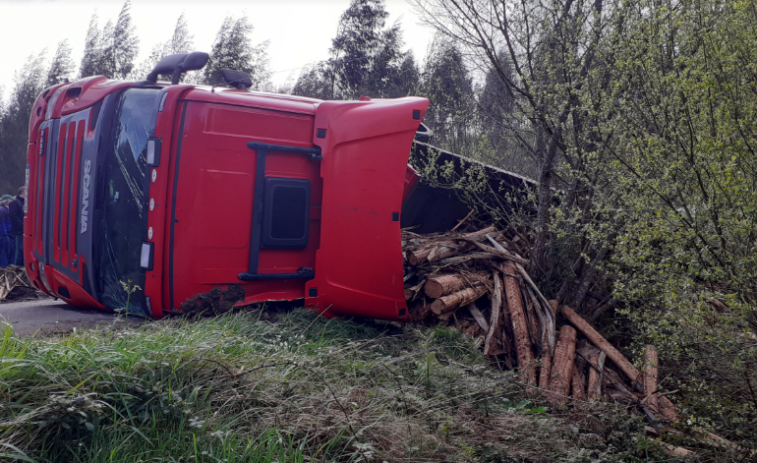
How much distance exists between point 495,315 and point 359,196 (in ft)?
6.00

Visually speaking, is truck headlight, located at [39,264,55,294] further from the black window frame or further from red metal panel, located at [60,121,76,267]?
the black window frame

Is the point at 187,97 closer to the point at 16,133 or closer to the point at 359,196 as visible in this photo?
the point at 359,196

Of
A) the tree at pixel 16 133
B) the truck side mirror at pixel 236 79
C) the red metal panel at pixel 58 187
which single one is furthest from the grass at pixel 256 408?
the tree at pixel 16 133

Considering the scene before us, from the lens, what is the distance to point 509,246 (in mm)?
6586

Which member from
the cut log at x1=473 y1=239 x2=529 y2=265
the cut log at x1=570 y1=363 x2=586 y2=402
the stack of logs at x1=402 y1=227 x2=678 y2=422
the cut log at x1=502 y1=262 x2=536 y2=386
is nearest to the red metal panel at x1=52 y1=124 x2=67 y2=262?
the stack of logs at x1=402 y1=227 x2=678 y2=422

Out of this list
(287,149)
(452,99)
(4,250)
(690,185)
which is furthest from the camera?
(4,250)

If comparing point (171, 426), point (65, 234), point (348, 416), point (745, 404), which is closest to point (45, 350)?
point (171, 426)

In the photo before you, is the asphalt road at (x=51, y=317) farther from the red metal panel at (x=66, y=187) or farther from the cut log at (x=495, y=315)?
the cut log at (x=495, y=315)

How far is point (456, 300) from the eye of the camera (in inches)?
209

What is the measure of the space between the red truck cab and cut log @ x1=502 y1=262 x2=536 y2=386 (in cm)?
114

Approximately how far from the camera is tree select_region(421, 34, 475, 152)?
7.37 metres

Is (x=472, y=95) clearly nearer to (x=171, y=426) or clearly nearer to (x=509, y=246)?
(x=509, y=246)

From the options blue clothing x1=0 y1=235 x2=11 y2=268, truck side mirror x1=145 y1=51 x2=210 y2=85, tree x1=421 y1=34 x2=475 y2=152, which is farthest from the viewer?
blue clothing x1=0 y1=235 x2=11 y2=268

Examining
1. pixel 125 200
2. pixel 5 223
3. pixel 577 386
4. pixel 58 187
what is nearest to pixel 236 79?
pixel 125 200
